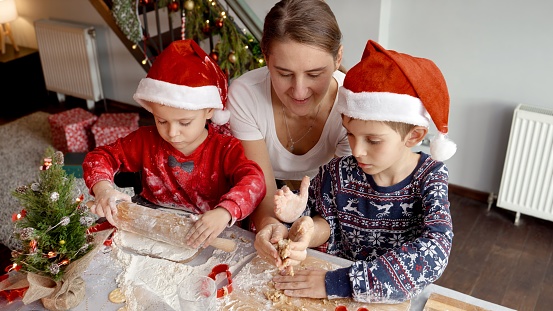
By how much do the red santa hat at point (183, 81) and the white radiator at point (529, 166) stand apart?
1995 millimetres

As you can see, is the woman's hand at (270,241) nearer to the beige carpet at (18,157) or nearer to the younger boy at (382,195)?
the younger boy at (382,195)

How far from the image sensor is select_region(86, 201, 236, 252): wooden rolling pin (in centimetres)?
143

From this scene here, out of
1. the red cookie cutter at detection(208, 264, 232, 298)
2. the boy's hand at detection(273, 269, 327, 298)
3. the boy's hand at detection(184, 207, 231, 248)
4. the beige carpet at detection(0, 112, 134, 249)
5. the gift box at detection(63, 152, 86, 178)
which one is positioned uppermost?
the boy's hand at detection(184, 207, 231, 248)

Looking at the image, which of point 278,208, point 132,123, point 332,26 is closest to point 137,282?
point 278,208

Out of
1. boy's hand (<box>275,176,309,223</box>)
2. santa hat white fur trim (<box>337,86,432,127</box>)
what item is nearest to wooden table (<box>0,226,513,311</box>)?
boy's hand (<box>275,176,309,223</box>)

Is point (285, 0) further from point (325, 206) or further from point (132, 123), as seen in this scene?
point (132, 123)

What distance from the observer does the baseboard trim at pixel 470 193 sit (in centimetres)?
342

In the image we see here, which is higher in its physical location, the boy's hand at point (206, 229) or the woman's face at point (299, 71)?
the woman's face at point (299, 71)

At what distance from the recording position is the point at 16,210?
3.34 meters

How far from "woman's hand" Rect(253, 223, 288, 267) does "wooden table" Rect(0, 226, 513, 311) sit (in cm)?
8

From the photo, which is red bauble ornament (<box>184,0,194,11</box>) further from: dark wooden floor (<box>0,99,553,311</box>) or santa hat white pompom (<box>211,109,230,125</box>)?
dark wooden floor (<box>0,99,553,311</box>)

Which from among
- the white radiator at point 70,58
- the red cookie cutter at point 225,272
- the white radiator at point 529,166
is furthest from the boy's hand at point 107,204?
the white radiator at point 70,58

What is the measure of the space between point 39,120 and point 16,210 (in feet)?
4.95

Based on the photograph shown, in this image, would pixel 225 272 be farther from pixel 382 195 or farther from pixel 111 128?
pixel 111 128
